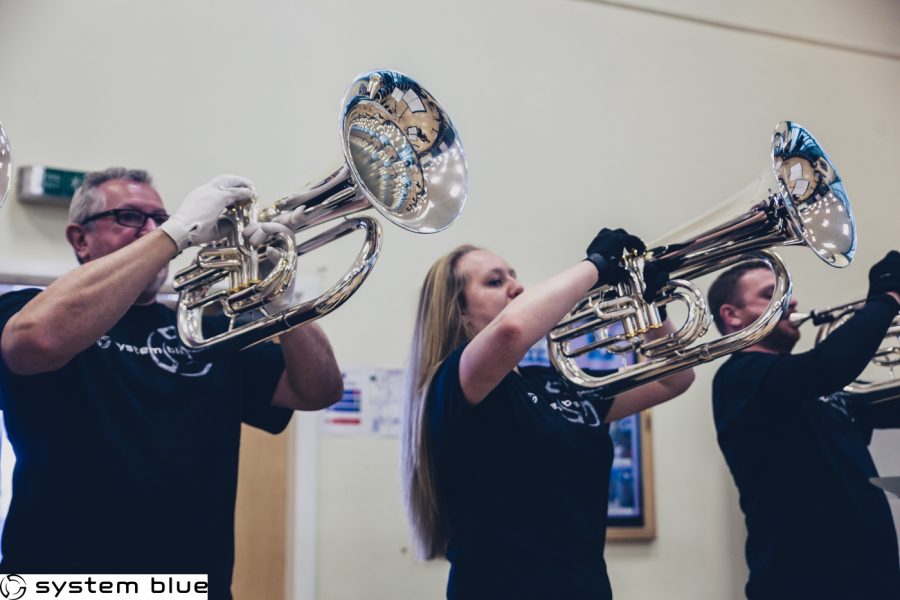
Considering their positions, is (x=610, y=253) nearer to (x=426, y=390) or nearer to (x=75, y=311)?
(x=426, y=390)

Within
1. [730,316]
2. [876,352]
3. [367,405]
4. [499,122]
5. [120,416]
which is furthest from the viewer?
[499,122]

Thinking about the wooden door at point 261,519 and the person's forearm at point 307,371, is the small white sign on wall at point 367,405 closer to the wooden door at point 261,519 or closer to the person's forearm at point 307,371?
the wooden door at point 261,519

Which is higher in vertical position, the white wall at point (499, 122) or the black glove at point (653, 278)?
the white wall at point (499, 122)

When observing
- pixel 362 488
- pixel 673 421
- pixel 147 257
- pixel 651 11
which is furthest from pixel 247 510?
pixel 651 11

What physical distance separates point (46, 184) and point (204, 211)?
1.25 meters

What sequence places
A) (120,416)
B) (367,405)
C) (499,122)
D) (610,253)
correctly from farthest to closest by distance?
(499,122)
(367,405)
(610,253)
(120,416)

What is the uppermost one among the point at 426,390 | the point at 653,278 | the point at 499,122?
the point at 499,122

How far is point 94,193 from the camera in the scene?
2.24 meters

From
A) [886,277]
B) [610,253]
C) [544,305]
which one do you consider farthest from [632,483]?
[544,305]

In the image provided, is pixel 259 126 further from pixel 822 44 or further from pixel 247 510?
pixel 822 44

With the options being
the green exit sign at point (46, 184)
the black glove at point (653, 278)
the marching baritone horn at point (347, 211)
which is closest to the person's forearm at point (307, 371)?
the marching baritone horn at point (347, 211)

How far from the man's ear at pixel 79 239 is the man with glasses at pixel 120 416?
0.04 m

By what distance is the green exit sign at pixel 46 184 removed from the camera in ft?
Answer: 9.90

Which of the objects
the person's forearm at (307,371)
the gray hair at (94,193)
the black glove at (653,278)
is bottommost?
the person's forearm at (307,371)
